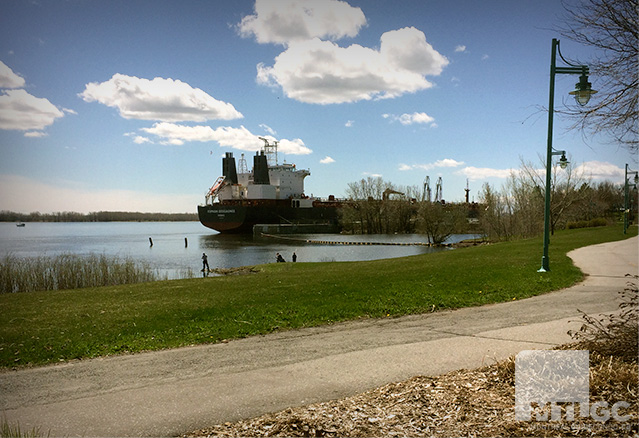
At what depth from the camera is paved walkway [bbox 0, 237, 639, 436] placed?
14.6 feet

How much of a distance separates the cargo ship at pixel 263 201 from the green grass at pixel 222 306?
68.2 meters

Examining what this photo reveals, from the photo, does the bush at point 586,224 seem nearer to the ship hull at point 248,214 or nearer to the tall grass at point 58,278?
the tall grass at point 58,278

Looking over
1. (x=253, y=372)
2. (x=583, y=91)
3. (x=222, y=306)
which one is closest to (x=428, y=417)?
(x=253, y=372)

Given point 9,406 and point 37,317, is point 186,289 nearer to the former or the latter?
point 37,317

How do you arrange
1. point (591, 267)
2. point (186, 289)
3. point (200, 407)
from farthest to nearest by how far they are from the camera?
point (591, 267) → point (186, 289) → point (200, 407)

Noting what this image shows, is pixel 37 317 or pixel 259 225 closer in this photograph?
pixel 37 317

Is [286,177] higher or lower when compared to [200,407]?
→ higher

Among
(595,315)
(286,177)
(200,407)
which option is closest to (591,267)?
(595,315)

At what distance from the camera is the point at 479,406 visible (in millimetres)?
4078

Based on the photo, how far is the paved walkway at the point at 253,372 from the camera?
4465mm

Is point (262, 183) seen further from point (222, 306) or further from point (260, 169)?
point (222, 306)

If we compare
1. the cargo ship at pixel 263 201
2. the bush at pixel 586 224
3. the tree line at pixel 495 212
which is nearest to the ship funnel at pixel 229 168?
the cargo ship at pixel 263 201

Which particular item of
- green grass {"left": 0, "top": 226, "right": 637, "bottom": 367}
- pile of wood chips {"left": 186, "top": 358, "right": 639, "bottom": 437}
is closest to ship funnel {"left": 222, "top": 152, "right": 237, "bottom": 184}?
green grass {"left": 0, "top": 226, "right": 637, "bottom": 367}

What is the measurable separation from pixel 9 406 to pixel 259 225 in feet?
247
